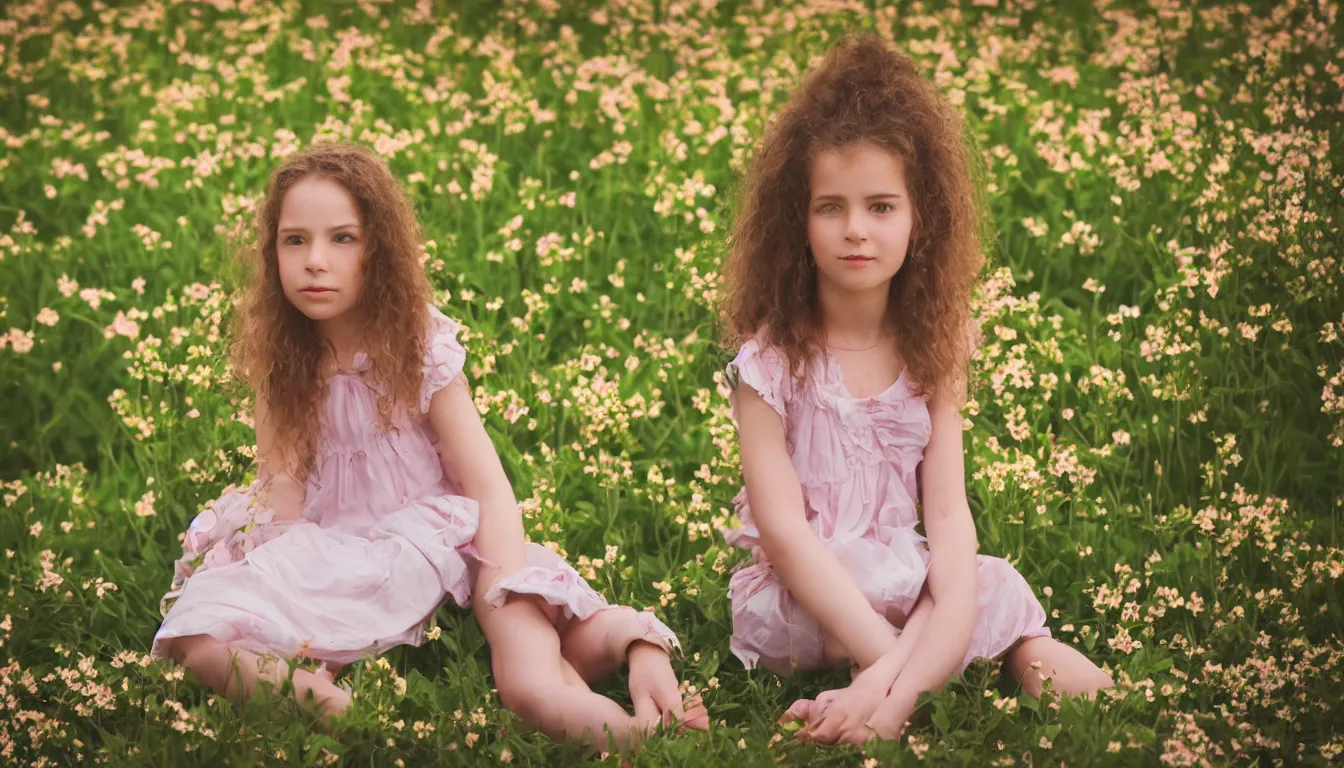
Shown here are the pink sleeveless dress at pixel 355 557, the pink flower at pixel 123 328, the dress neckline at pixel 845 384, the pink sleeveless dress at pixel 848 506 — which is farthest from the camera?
the pink flower at pixel 123 328

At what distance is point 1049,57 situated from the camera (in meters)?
8.91

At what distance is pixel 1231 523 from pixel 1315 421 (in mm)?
791

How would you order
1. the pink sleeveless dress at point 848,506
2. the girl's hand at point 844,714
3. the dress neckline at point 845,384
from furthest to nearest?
the dress neckline at point 845,384
the pink sleeveless dress at point 848,506
the girl's hand at point 844,714

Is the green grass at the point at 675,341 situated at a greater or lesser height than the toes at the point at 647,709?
greater

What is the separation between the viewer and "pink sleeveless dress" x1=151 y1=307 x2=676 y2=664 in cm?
416

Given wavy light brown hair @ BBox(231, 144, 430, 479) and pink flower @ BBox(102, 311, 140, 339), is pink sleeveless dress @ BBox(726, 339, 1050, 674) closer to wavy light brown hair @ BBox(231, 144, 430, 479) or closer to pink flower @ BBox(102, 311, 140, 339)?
wavy light brown hair @ BBox(231, 144, 430, 479)

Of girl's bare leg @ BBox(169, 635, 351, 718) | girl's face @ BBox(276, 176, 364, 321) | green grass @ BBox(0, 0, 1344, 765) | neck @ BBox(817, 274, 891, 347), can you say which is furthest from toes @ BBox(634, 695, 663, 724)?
girl's face @ BBox(276, 176, 364, 321)

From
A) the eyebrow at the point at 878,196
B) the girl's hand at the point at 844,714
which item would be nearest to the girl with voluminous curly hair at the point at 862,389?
the eyebrow at the point at 878,196

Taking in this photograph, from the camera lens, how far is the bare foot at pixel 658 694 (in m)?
4.00

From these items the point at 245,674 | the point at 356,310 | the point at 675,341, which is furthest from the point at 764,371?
the point at 675,341

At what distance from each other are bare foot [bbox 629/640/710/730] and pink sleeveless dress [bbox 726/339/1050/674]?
0.32m

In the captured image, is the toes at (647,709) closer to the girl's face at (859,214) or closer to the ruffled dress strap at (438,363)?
the ruffled dress strap at (438,363)

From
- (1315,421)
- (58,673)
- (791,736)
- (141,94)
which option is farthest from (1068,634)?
(141,94)

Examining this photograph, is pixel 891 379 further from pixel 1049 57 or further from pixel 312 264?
pixel 1049 57
